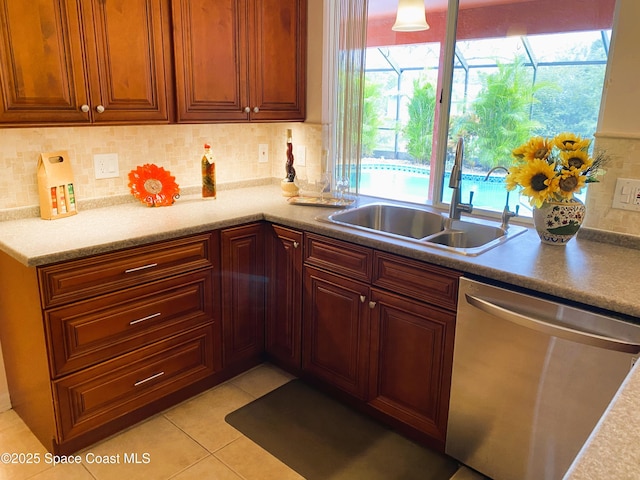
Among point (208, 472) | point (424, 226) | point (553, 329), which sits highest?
point (424, 226)

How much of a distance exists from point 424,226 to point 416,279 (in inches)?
25.6

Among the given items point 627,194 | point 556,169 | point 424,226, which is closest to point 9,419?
point 424,226

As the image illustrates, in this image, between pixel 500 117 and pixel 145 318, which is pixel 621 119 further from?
pixel 145 318

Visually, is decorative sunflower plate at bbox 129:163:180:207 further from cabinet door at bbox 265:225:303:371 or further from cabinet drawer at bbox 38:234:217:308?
cabinet door at bbox 265:225:303:371

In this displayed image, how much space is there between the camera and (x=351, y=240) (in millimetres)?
2123

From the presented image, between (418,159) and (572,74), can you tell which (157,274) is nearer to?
(418,159)

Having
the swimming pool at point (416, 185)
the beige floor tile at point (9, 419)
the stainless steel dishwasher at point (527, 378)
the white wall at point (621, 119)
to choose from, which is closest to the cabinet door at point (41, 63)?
the beige floor tile at point (9, 419)

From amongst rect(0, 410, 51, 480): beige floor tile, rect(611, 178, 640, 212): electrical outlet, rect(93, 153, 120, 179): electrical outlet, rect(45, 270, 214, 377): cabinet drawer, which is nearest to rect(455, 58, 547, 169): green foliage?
rect(611, 178, 640, 212): electrical outlet

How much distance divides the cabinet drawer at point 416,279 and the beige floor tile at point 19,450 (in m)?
1.55

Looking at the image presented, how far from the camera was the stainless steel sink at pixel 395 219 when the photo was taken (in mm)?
2490

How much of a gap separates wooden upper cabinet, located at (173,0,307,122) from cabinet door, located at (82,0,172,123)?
0.08 metres

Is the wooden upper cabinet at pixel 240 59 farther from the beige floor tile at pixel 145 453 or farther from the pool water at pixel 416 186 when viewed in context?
the beige floor tile at pixel 145 453

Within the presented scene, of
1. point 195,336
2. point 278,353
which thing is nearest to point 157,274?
point 195,336

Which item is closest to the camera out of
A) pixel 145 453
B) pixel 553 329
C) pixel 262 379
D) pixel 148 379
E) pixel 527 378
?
pixel 553 329
